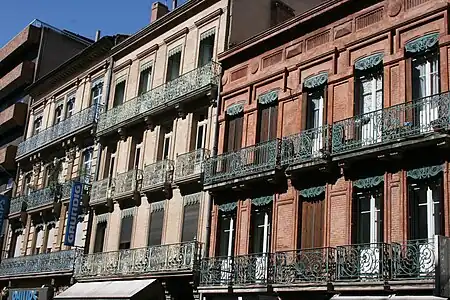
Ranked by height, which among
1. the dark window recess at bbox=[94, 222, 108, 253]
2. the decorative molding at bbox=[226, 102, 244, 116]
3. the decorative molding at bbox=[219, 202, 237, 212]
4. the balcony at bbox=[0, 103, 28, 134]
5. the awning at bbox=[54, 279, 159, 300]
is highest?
the balcony at bbox=[0, 103, 28, 134]

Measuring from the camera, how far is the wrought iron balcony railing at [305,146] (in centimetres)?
1735

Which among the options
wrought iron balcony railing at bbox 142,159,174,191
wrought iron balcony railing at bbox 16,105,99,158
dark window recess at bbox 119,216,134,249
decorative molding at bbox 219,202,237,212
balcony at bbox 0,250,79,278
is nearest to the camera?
decorative molding at bbox 219,202,237,212

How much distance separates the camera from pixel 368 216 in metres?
16.2

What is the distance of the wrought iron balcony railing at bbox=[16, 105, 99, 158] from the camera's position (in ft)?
96.1

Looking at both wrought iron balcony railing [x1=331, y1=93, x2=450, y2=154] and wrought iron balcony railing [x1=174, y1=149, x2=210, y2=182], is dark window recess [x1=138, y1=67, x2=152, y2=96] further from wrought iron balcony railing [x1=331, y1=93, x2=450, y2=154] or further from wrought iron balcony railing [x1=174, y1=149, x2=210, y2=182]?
wrought iron balcony railing [x1=331, y1=93, x2=450, y2=154]

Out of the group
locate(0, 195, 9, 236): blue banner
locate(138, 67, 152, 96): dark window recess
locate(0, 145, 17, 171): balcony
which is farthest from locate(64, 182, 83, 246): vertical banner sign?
locate(0, 145, 17, 171): balcony

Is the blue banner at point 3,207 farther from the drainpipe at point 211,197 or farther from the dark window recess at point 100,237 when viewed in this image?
the drainpipe at point 211,197

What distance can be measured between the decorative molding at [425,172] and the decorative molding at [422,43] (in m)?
3.08

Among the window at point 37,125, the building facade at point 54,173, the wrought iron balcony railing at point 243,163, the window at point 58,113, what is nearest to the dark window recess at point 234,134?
the wrought iron balcony railing at point 243,163

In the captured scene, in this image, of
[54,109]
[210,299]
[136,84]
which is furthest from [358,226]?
[54,109]

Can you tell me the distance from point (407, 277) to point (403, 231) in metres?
1.19

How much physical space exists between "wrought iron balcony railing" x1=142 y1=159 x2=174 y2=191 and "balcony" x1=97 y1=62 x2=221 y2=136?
2140 mm

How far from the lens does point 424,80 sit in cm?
1597

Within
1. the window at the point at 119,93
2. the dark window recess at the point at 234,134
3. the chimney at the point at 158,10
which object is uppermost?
the chimney at the point at 158,10
